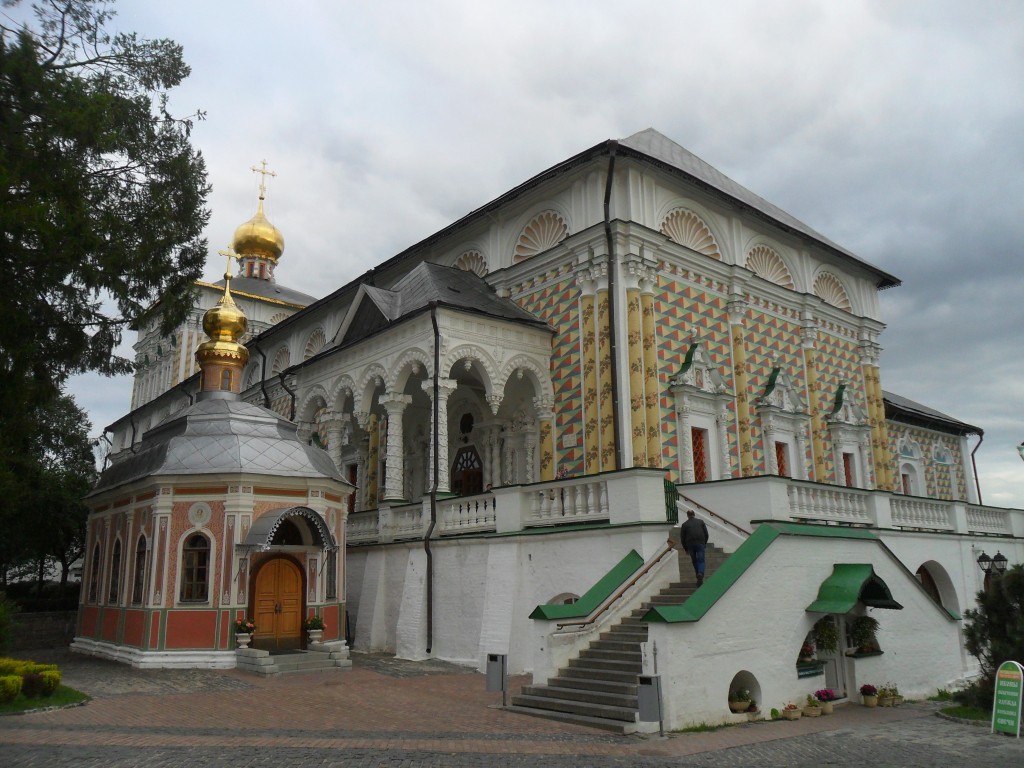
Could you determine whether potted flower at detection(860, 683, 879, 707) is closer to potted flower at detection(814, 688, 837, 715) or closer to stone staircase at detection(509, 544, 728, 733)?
potted flower at detection(814, 688, 837, 715)

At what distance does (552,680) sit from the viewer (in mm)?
10508

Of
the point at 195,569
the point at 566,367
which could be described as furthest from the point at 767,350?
the point at 195,569

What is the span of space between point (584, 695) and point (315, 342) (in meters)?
21.7

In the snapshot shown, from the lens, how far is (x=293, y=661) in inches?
579

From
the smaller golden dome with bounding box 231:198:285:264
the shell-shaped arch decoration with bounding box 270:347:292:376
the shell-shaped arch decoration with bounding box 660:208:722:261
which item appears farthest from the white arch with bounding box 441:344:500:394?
the smaller golden dome with bounding box 231:198:285:264

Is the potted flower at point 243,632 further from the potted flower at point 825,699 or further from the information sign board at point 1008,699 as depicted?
the information sign board at point 1008,699

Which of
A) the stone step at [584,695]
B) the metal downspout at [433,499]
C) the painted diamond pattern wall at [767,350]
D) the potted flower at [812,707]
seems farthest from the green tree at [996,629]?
the painted diamond pattern wall at [767,350]

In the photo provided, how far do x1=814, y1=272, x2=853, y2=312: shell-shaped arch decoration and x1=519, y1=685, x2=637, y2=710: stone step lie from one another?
680 inches

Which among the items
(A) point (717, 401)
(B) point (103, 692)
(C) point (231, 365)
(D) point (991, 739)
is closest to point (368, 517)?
(C) point (231, 365)

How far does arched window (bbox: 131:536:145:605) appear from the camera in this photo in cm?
1582

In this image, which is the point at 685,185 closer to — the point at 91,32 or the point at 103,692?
the point at 91,32

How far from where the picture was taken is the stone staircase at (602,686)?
31.1 feet

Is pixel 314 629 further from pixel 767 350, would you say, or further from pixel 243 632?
pixel 767 350

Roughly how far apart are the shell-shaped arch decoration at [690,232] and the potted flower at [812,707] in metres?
11.4
